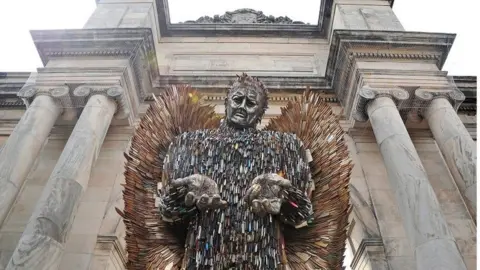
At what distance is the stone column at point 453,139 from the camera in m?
6.39

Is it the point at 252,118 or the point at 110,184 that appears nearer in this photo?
the point at 252,118

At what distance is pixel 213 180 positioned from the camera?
3645 mm

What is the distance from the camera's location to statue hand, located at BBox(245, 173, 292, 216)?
336cm

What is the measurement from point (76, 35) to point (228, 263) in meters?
7.10

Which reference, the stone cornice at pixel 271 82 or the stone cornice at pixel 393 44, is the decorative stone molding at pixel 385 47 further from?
the stone cornice at pixel 271 82

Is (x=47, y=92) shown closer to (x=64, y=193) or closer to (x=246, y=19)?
(x=64, y=193)

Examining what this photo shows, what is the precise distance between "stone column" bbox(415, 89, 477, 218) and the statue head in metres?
3.70

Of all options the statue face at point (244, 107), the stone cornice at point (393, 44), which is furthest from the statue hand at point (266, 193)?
the stone cornice at point (393, 44)

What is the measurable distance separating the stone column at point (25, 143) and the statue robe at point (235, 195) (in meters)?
3.41

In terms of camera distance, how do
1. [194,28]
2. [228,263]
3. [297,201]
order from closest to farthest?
[228,263]
[297,201]
[194,28]

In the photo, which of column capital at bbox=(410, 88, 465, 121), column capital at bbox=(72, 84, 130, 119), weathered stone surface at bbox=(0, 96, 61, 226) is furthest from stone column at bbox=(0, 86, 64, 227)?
column capital at bbox=(410, 88, 465, 121)

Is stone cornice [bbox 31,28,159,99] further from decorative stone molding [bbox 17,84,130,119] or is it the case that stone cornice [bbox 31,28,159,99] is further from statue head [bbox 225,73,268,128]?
statue head [bbox 225,73,268,128]

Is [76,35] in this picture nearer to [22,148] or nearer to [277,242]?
[22,148]

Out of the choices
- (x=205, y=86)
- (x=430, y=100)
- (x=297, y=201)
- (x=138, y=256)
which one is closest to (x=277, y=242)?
(x=297, y=201)
